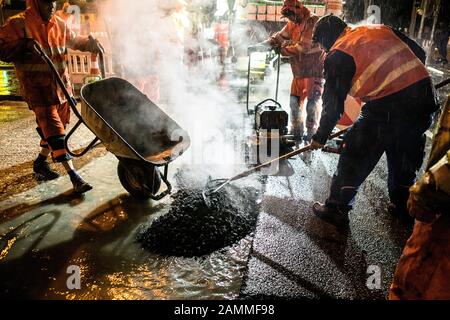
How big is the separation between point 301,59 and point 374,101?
10.3 feet

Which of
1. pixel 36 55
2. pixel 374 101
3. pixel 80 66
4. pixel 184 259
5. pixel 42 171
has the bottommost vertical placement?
pixel 184 259

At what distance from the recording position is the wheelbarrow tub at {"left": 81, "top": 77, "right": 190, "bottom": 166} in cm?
418

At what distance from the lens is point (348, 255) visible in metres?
3.29

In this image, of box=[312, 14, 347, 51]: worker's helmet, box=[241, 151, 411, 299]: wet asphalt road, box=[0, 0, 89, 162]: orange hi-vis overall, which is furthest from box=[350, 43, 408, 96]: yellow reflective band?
box=[0, 0, 89, 162]: orange hi-vis overall

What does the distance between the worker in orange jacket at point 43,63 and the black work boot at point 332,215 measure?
118 inches

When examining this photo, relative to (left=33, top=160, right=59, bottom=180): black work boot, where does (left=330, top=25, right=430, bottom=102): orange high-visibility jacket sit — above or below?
above

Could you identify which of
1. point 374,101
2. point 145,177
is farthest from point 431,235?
point 145,177

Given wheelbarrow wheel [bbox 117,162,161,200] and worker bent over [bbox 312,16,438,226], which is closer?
worker bent over [bbox 312,16,438,226]

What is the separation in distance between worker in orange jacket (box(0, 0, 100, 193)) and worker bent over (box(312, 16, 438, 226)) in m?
3.21

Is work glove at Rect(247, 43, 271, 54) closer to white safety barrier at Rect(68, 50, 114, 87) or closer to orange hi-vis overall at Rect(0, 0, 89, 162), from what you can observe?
orange hi-vis overall at Rect(0, 0, 89, 162)

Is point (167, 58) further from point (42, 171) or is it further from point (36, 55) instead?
point (42, 171)

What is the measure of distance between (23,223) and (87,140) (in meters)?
2.77

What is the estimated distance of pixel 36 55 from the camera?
166 inches

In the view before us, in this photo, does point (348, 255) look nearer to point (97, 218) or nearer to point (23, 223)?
point (97, 218)
